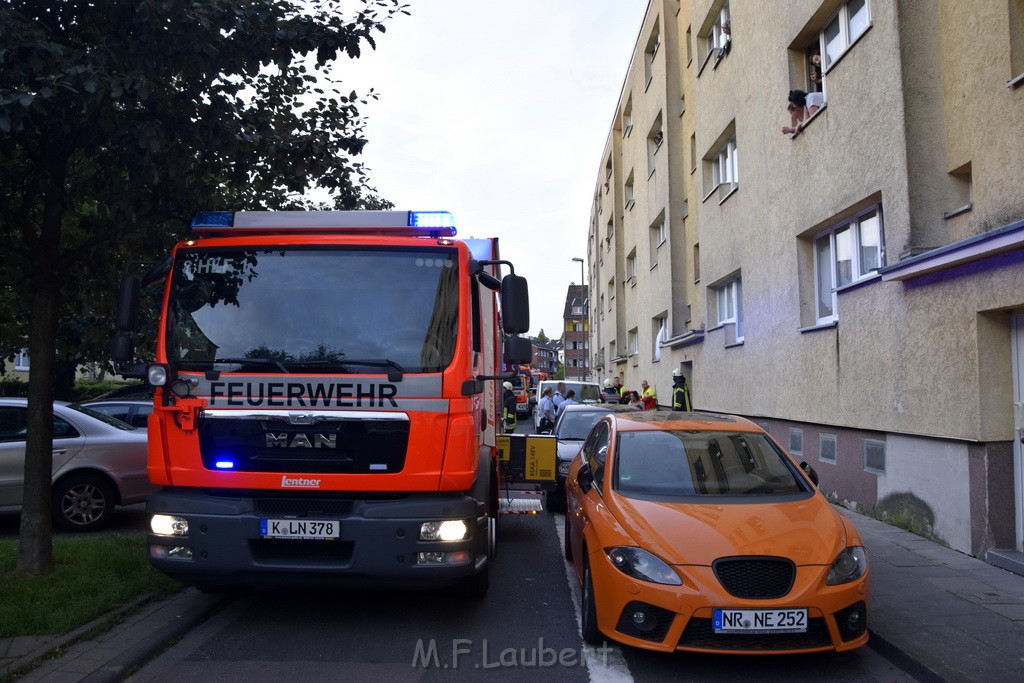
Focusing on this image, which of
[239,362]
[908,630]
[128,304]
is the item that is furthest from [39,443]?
[908,630]

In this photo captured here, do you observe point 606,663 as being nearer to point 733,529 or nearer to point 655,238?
point 733,529

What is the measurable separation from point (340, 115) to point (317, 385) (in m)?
3.84

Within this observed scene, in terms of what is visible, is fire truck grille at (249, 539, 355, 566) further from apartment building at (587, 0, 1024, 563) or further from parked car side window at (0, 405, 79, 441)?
apartment building at (587, 0, 1024, 563)

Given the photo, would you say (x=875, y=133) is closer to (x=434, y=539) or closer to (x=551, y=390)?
(x=434, y=539)

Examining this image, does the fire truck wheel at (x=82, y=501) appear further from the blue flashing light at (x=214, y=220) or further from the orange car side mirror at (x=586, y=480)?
the orange car side mirror at (x=586, y=480)

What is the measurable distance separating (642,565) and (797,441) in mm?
8080

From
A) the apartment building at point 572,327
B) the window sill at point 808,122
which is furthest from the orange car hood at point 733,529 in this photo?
the apartment building at point 572,327

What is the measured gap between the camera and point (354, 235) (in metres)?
6.02

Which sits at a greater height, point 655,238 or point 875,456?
point 655,238

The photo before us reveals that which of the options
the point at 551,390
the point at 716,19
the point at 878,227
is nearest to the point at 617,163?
the point at 551,390

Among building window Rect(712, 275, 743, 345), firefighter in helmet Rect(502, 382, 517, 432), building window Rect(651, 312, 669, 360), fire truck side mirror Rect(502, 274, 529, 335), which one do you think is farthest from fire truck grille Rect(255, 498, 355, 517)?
building window Rect(651, 312, 669, 360)

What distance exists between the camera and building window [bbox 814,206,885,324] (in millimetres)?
10055

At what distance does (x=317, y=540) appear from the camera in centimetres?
530

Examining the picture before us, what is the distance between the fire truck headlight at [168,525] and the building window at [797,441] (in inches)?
358
